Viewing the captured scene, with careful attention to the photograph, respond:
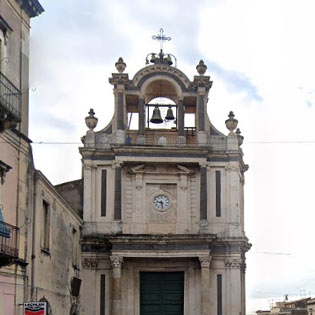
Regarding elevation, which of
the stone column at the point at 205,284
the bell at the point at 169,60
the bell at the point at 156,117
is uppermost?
the bell at the point at 169,60

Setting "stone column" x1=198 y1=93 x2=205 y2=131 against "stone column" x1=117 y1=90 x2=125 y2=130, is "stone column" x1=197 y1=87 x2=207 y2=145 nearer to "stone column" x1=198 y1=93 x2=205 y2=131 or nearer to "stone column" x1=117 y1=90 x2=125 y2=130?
"stone column" x1=198 y1=93 x2=205 y2=131

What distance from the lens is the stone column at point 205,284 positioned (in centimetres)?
2984

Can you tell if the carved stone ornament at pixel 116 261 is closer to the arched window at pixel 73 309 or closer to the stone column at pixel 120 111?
the arched window at pixel 73 309

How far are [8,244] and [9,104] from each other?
9.94 feet

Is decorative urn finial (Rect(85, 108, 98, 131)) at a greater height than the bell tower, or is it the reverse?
decorative urn finial (Rect(85, 108, 98, 131))

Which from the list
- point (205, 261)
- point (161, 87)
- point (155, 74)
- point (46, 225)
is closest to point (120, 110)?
point (155, 74)

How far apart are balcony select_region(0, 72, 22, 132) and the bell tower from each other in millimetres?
13842

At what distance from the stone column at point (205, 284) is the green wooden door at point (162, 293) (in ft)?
5.46

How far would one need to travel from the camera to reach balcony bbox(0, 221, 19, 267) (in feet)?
49.5

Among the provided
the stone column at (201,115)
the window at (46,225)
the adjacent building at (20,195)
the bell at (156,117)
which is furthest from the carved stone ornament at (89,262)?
the window at (46,225)

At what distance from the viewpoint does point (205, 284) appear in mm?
30000

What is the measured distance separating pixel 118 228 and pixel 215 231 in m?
4.00

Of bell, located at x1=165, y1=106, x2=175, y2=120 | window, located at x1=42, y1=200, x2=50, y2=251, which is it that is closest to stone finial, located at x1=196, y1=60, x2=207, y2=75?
bell, located at x1=165, y1=106, x2=175, y2=120

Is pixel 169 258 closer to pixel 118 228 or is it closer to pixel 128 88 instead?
pixel 118 228
